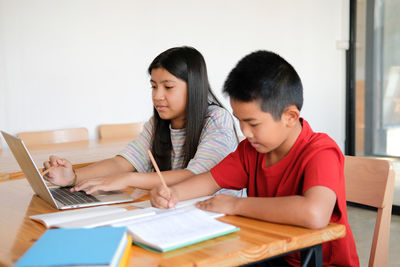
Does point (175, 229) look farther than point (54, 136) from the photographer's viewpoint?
No

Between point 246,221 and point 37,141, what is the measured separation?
7.26ft

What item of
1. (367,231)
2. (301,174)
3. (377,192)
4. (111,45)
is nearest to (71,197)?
(301,174)

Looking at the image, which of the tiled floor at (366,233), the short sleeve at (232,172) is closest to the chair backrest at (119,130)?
the tiled floor at (366,233)

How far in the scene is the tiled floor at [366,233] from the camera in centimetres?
251

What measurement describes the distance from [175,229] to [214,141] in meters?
0.62

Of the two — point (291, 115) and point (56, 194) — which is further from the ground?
point (291, 115)

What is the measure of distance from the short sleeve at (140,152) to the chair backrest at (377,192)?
0.75 meters

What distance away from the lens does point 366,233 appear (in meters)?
2.97

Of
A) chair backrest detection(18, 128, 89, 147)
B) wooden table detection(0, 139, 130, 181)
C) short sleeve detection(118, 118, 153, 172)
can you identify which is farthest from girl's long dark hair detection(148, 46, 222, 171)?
chair backrest detection(18, 128, 89, 147)

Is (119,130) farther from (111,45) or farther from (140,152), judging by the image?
(140,152)

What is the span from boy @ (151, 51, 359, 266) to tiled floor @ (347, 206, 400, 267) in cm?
152

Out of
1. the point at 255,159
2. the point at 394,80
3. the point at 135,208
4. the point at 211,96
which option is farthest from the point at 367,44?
the point at 135,208

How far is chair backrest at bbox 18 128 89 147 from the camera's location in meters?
2.80

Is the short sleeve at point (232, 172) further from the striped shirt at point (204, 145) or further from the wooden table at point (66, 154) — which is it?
the wooden table at point (66, 154)
